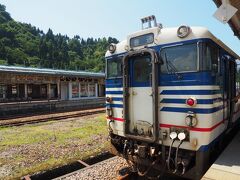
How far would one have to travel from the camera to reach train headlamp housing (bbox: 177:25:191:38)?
5.05 metres

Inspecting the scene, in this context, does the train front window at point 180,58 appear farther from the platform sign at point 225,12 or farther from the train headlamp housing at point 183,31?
the platform sign at point 225,12

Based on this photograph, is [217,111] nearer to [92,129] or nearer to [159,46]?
[159,46]

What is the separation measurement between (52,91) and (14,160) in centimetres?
2859

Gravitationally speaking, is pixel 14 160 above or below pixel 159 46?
below

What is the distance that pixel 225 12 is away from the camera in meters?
5.20

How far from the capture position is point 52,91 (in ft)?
118

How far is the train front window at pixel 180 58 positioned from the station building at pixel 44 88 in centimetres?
2044

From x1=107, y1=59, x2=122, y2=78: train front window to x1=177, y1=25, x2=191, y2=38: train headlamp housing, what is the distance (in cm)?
187

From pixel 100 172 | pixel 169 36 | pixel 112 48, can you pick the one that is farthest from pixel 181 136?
pixel 112 48

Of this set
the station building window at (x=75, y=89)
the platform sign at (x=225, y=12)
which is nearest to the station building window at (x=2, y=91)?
the station building window at (x=75, y=89)

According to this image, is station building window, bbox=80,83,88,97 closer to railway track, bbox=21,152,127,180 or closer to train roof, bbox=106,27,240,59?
railway track, bbox=21,152,127,180

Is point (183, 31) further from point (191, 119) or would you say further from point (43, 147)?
point (43, 147)

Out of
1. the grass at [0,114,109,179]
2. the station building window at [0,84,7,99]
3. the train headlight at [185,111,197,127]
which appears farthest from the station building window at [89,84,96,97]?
the train headlight at [185,111,197,127]

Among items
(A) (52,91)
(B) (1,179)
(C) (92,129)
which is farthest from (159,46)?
(A) (52,91)
